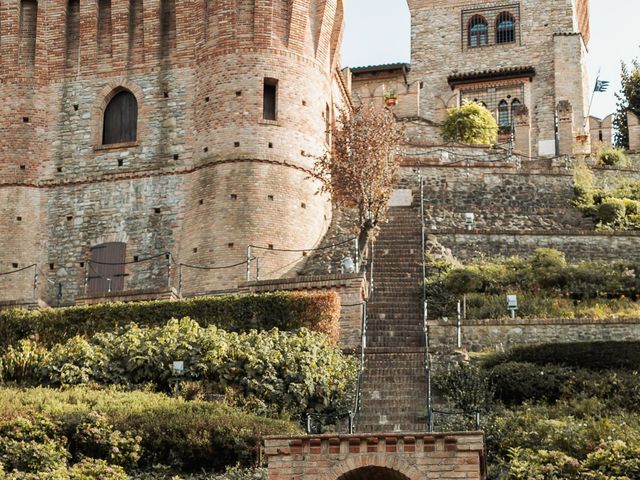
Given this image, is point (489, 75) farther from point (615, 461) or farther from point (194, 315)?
point (615, 461)

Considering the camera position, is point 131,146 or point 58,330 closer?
point 58,330

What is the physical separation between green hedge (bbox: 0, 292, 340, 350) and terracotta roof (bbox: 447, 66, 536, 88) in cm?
2322

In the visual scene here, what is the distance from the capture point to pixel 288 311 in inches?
1220

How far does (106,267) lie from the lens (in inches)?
1523

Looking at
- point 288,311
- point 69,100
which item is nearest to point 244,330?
point 288,311

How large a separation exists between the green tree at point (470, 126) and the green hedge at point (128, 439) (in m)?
22.4

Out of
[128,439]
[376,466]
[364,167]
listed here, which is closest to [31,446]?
[128,439]

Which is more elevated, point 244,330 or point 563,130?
point 563,130

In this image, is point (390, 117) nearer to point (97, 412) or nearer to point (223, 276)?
point (223, 276)

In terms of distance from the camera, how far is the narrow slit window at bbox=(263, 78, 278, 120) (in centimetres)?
3884

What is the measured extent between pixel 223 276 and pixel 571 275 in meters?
9.00

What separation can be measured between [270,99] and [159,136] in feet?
11.2

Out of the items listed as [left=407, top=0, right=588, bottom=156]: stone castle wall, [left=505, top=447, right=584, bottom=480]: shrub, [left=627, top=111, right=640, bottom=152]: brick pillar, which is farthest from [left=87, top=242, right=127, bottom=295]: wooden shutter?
[left=627, top=111, right=640, bottom=152]: brick pillar

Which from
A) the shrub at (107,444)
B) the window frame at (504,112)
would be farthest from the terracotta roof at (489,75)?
the shrub at (107,444)
